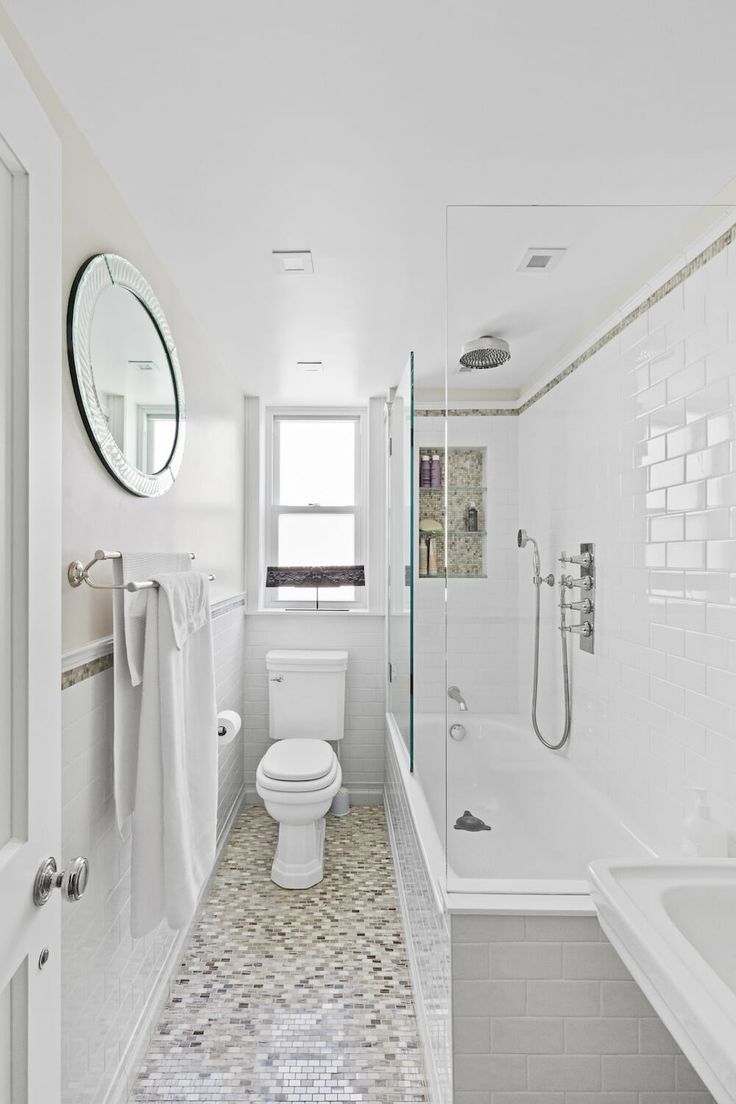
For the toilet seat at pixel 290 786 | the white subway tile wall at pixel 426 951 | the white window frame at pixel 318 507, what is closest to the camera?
the white subway tile wall at pixel 426 951

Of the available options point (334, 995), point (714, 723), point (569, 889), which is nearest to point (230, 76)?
point (714, 723)

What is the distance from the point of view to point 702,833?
1.49 m

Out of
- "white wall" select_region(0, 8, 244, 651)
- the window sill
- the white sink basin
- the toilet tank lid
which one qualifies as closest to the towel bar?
"white wall" select_region(0, 8, 244, 651)

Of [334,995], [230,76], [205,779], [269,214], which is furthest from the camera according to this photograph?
[334,995]

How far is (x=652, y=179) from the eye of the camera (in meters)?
1.56

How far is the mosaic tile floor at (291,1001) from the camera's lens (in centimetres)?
173

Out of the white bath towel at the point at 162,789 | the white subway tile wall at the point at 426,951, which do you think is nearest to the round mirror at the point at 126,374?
the white bath towel at the point at 162,789

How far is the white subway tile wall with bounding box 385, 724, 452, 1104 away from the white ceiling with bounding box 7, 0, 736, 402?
4.51 ft

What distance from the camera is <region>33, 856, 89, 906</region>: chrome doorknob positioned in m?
0.90

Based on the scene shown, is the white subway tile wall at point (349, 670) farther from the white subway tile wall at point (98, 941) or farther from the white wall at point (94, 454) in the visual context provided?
the white subway tile wall at point (98, 941)

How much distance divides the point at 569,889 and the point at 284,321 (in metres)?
2.10

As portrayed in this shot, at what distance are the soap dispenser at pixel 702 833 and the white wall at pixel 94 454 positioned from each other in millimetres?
1454

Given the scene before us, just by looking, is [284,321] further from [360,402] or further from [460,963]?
[460,963]

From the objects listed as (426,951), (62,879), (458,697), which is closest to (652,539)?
(458,697)
